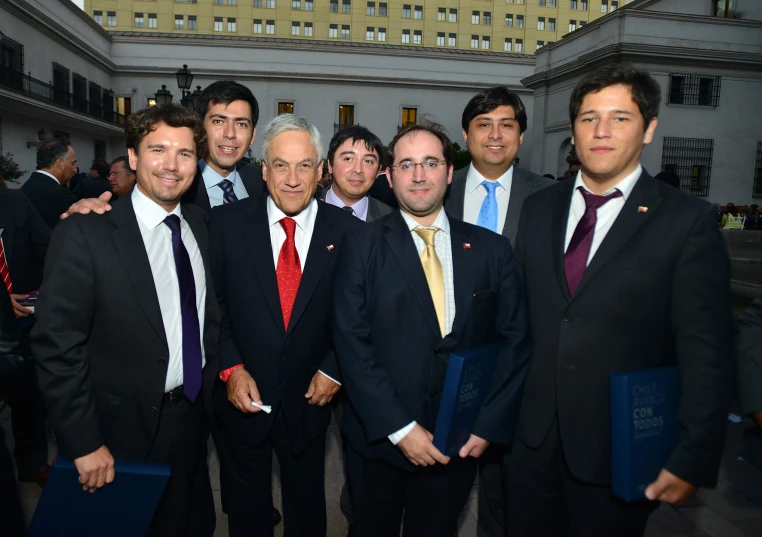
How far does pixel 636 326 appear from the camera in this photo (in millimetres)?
2135

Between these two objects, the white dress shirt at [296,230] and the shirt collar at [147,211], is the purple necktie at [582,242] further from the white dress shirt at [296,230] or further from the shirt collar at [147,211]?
the shirt collar at [147,211]

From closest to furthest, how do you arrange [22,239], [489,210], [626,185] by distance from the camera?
[626,185] → [489,210] → [22,239]

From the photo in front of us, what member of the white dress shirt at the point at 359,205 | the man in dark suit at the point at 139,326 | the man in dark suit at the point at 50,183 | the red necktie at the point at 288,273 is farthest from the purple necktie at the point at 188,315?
the man in dark suit at the point at 50,183

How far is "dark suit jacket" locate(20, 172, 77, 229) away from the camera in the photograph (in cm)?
545

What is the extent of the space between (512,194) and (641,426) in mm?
1740

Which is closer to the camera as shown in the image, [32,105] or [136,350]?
[136,350]

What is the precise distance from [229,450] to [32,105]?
2461 cm

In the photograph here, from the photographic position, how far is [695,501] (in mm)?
3658

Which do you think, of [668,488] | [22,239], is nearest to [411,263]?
[668,488]

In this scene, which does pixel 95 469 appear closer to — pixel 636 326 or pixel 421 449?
pixel 421 449

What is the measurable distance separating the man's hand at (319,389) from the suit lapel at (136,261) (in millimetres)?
789

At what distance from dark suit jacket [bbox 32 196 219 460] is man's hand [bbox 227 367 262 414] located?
0.37 metres

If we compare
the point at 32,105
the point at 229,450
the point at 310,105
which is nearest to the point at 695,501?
the point at 229,450

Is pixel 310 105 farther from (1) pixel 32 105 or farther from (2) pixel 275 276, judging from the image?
(2) pixel 275 276
